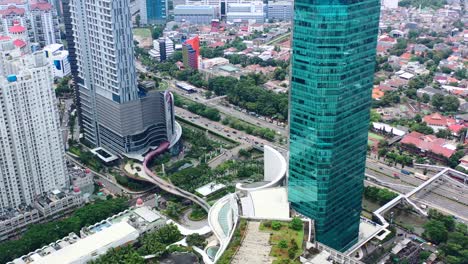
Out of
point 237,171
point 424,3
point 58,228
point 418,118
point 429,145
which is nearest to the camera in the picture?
point 58,228

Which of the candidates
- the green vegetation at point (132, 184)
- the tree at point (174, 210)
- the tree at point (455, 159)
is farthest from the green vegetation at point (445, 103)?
the green vegetation at point (132, 184)

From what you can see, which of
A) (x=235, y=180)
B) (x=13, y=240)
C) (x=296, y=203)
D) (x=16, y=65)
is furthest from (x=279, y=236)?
(x=16, y=65)

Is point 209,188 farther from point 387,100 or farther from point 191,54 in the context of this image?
point 191,54

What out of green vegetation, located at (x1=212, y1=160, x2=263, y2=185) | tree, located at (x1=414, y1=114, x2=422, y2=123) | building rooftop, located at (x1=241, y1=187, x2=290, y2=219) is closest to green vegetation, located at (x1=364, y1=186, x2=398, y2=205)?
green vegetation, located at (x1=212, y1=160, x2=263, y2=185)

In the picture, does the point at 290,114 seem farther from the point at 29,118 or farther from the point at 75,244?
the point at 29,118

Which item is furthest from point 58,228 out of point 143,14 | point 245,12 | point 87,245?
point 245,12

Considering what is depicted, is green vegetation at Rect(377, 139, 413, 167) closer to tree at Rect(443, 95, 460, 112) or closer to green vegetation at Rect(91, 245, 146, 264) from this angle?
tree at Rect(443, 95, 460, 112)

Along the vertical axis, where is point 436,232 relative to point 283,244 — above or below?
below
